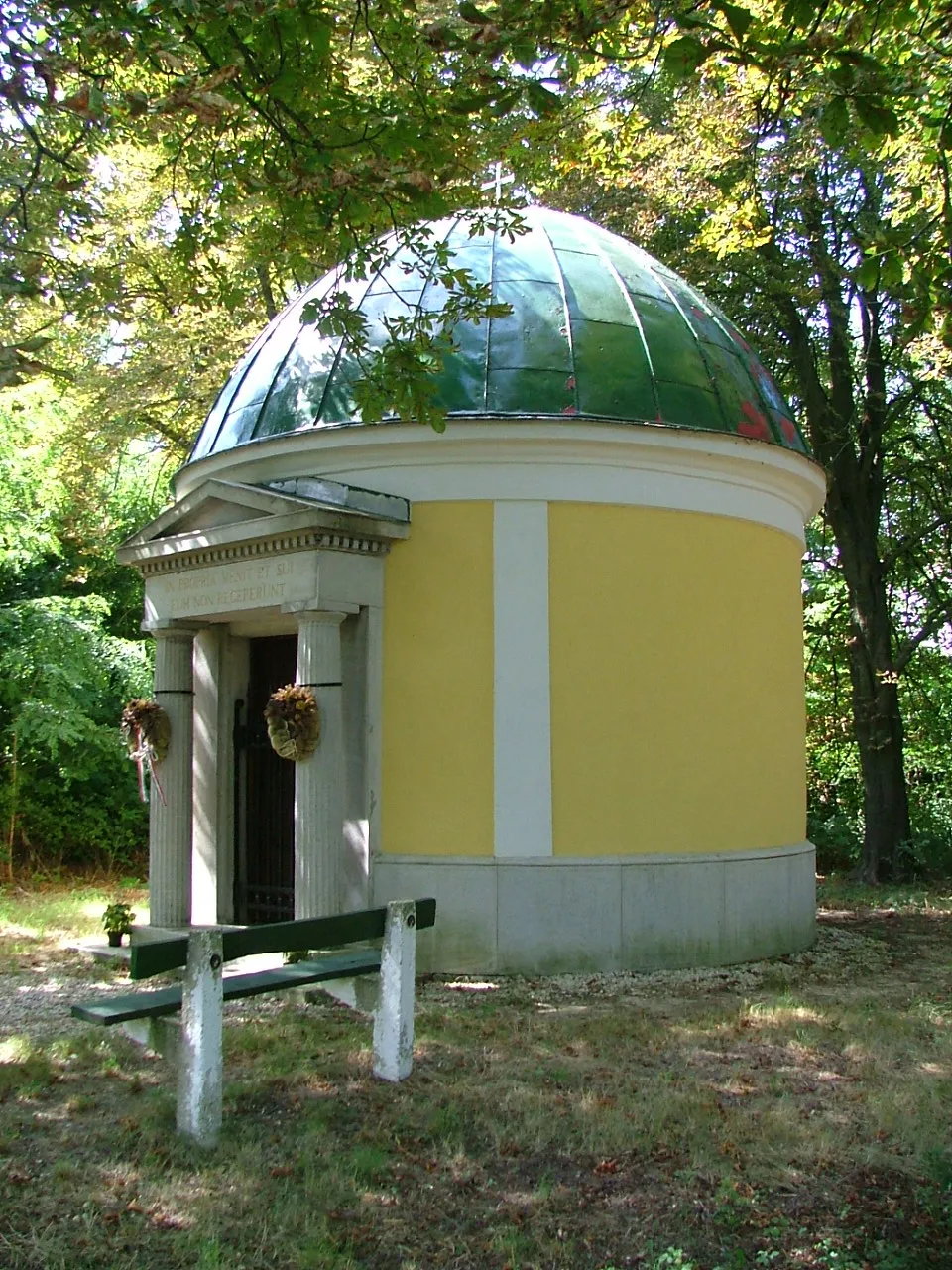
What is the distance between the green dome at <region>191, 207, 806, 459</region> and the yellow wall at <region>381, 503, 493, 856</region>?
1.01 metres

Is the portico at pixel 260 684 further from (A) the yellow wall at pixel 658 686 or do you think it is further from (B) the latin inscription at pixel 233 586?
(A) the yellow wall at pixel 658 686

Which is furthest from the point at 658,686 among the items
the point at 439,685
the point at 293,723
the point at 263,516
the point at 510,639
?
the point at 263,516

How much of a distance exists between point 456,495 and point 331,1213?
5.82m

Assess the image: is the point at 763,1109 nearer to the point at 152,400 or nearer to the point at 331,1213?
the point at 331,1213

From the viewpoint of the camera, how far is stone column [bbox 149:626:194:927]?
10078mm

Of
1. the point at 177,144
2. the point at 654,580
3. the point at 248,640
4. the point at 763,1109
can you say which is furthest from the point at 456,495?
the point at 763,1109

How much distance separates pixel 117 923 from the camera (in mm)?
9945

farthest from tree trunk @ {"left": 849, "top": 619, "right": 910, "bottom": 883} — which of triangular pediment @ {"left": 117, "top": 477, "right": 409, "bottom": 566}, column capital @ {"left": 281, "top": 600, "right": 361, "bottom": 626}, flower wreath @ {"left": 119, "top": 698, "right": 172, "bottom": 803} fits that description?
flower wreath @ {"left": 119, "top": 698, "right": 172, "bottom": 803}

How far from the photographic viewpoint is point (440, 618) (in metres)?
9.40

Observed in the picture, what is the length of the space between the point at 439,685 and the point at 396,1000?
341 centimetres

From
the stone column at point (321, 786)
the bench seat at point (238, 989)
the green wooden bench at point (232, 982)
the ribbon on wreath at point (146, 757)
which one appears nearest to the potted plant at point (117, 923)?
the ribbon on wreath at point (146, 757)

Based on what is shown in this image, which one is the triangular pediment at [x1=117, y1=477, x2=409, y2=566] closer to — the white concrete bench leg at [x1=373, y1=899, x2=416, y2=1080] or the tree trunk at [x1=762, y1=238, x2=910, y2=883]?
the white concrete bench leg at [x1=373, y1=899, x2=416, y2=1080]

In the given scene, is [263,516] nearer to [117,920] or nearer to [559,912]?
[117,920]

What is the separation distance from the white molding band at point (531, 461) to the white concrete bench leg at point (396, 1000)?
3992 millimetres
